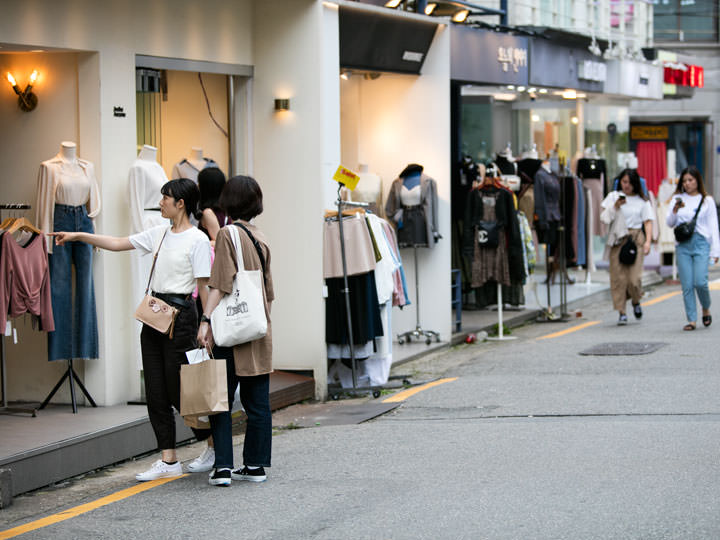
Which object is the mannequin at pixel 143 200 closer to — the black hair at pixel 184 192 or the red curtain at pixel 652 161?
the black hair at pixel 184 192

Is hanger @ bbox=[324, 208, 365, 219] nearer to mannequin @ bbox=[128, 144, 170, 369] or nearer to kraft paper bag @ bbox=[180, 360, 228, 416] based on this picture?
mannequin @ bbox=[128, 144, 170, 369]

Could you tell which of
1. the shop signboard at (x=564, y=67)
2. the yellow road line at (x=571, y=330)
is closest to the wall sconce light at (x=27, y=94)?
the yellow road line at (x=571, y=330)

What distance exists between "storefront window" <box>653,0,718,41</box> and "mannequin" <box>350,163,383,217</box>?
28619 mm

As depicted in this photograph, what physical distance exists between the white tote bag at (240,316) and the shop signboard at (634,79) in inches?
541

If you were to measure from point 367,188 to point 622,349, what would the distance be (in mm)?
3257

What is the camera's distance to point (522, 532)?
18.2ft

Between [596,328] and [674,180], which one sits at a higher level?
[674,180]

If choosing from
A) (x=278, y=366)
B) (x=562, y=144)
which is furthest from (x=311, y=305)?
(x=562, y=144)

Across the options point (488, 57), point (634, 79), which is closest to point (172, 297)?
point (488, 57)

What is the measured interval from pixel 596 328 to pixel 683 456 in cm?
731

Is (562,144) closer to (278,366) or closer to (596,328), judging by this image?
(596,328)

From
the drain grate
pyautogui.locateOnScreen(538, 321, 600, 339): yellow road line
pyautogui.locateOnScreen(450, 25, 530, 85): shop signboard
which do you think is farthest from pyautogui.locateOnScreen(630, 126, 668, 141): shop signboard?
the drain grate

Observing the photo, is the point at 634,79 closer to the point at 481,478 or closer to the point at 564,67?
the point at 564,67

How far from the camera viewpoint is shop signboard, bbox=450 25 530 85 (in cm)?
1420
